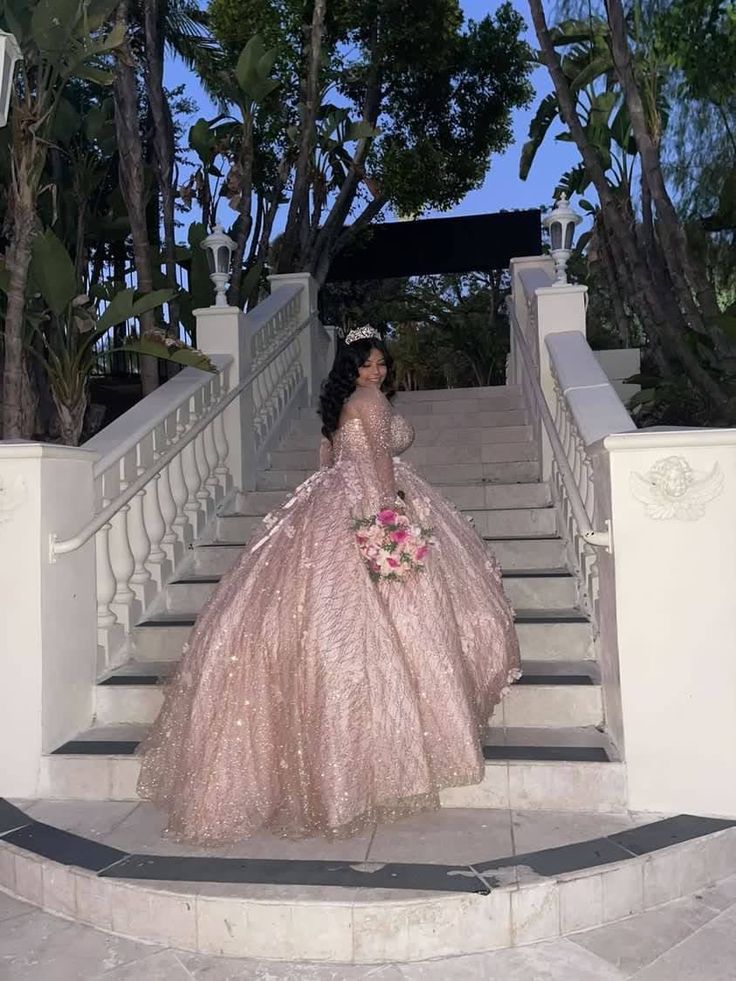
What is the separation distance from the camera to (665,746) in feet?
9.53

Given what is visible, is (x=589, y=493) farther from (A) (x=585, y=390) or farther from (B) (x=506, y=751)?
(B) (x=506, y=751)

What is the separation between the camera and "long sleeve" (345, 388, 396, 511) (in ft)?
10.6

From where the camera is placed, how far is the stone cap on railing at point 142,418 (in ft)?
12.8

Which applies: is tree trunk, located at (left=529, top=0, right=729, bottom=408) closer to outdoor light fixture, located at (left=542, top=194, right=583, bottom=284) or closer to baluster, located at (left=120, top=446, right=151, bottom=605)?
outdoor light fixture, located at (left=542, top=194, right=583, bottom=284)

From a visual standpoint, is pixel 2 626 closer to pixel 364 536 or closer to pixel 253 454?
pixel 364 536

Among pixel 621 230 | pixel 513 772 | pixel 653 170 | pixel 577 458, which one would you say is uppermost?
pixel 653 170

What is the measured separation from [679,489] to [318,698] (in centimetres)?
140

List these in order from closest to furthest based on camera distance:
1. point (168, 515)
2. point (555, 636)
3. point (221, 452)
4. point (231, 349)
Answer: point (555, 636)
point (168, 515)
point (221, 452)
point (231, 349)

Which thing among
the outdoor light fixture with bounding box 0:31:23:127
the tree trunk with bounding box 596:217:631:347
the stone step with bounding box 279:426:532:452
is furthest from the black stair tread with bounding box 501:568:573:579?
the tree trunk with bounding box 596:217:631:347

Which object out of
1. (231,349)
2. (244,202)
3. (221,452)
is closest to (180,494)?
(221,452)

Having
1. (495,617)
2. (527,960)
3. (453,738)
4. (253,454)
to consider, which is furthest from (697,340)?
(527,960)

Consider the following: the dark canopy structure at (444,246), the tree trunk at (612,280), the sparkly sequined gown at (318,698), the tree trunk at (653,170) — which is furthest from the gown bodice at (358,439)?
the tree trunk at (612,280)

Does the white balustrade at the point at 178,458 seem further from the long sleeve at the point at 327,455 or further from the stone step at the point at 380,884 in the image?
the stone step at the point at 380,884

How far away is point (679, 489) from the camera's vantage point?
2.85m
